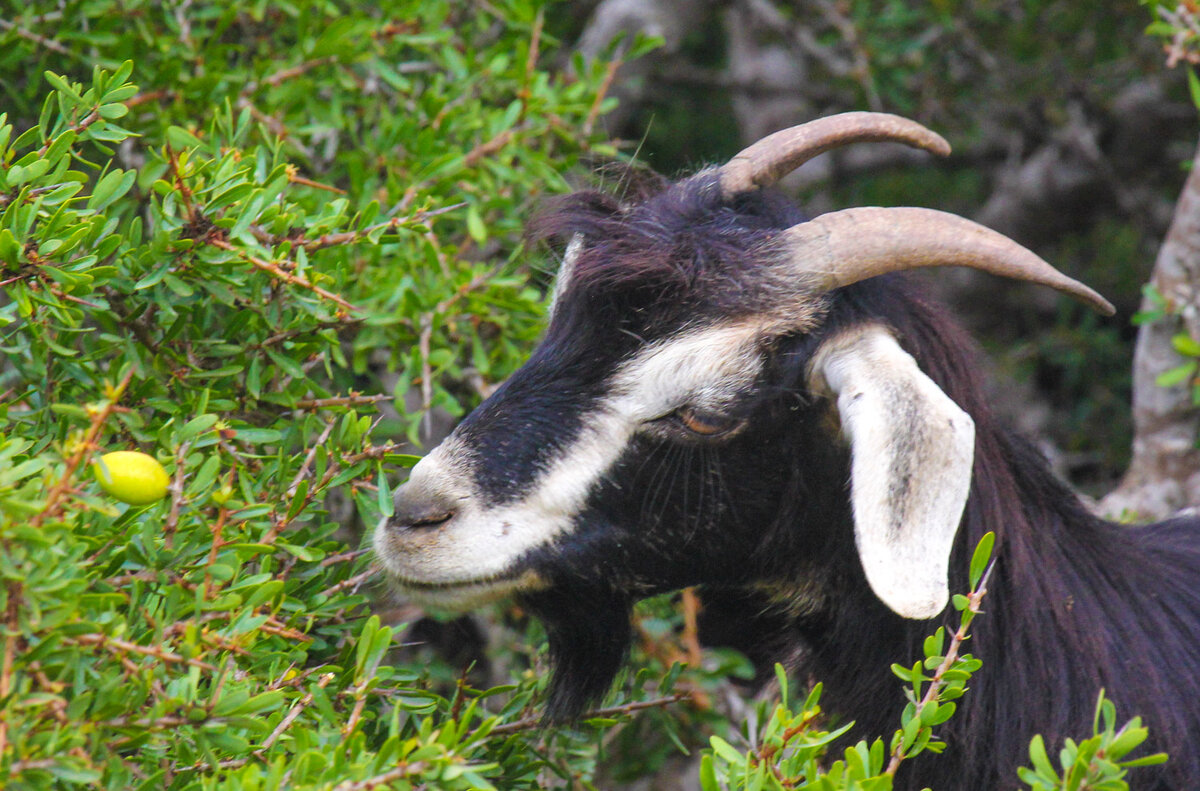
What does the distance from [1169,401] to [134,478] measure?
12.0ft

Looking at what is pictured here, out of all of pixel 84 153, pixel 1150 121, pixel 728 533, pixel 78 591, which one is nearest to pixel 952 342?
pixel 728 533

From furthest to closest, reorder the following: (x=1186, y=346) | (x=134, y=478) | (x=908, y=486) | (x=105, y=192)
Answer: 1. (x=1186, y=346)
2. (x=105, y=192)
3. (x=908, y=486)
4. (x=134, y=478)

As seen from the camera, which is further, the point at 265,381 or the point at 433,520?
the point at 265,381

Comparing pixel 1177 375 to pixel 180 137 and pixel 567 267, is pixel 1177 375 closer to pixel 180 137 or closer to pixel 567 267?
pixel 567 267

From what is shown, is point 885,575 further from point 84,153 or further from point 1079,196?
point 1079,196

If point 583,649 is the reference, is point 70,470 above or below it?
above

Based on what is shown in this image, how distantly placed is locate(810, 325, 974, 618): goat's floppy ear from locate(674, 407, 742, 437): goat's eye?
297 millimetres

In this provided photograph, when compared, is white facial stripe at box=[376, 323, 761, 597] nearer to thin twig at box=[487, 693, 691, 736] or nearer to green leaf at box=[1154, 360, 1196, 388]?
thin twig at box=[487, 693, 691, 736]

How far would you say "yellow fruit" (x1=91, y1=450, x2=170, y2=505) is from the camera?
181 centimetres

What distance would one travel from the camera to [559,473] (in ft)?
8.10

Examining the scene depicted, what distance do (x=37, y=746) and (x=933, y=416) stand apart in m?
1.65

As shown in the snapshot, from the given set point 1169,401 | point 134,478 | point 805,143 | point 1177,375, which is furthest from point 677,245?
point 1169,401

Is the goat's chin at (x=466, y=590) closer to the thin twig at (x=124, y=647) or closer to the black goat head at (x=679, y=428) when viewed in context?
the black goat head at (x=679, y=428)

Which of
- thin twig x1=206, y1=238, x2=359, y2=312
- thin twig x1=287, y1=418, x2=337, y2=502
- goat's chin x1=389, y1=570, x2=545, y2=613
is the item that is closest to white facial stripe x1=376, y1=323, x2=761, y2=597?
goat's chin x1=389, y1=570, x2=545, y2=613
